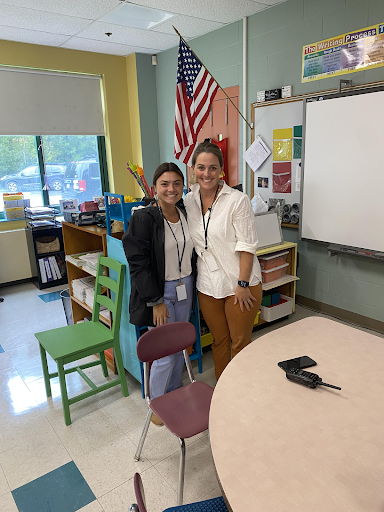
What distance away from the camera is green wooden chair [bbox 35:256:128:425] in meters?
2.26

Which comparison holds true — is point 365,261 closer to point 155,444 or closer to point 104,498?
point 155,444

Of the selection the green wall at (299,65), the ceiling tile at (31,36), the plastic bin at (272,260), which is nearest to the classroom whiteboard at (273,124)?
the green wall at (299,65)

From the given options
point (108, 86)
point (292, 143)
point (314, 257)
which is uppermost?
point (108, 86)

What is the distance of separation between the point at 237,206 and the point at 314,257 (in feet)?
6.35

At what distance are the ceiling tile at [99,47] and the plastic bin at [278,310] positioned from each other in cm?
376

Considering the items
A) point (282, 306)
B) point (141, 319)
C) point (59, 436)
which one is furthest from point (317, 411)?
point (282, 306)

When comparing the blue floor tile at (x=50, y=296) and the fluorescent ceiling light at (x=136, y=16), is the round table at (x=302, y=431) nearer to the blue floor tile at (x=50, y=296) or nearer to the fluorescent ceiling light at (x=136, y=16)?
the blue floor tile at (x=50, y=296)

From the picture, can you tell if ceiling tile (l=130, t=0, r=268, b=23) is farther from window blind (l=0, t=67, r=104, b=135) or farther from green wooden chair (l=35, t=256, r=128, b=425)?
green wooden chair (l=35, t=256, r=128, b=425)

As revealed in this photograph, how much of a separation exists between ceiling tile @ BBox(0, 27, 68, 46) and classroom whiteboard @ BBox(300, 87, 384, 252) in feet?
10.1

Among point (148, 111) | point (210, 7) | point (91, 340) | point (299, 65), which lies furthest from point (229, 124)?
point (91, 340)

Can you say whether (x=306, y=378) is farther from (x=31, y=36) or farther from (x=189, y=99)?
(x=31, y=36)

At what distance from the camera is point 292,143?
3684 mm

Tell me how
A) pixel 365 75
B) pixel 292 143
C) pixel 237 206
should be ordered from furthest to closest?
pixel 292 143 → pixel 365 75 → pixel 237 206

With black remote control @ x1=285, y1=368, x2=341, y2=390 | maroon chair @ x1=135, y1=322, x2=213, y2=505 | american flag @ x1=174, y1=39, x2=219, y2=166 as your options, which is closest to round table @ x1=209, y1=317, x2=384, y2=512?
black remote control @ x1=285, y1=368, x2=341, y2=390
